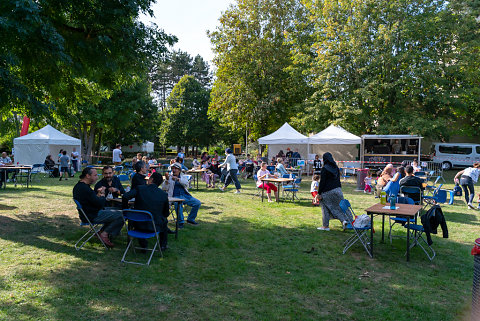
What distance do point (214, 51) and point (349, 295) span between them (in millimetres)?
24961

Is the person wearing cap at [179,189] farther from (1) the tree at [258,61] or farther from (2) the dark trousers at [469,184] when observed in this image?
(1) the tree at [258,61]

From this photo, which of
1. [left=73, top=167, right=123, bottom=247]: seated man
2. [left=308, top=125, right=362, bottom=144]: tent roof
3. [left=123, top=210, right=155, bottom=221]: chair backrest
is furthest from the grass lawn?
[left=308, top=125, right=362, bottom=144]: tent roof

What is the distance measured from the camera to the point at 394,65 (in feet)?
66.5

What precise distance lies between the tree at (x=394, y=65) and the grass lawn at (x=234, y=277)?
565 inches

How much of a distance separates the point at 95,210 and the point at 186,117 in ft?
117

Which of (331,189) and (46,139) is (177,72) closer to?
(46,139)

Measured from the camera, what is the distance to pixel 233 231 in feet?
22.8

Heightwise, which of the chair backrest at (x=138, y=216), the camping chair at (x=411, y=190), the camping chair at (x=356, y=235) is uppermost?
the camping chair at (x=411, y=190)

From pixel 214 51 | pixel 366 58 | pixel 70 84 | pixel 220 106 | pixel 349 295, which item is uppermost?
pixel 214 51

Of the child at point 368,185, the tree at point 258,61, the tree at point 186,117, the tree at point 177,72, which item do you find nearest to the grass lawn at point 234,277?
the child at point 368,185

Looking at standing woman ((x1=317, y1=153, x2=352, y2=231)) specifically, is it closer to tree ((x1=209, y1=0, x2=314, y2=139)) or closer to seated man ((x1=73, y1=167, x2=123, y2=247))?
seated man ((x1=73, y1=167, x2=123, y2=247))

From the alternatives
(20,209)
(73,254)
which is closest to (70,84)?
(20,209)

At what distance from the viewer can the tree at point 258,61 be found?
24719mm

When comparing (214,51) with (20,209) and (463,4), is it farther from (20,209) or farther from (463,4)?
(20,209)
